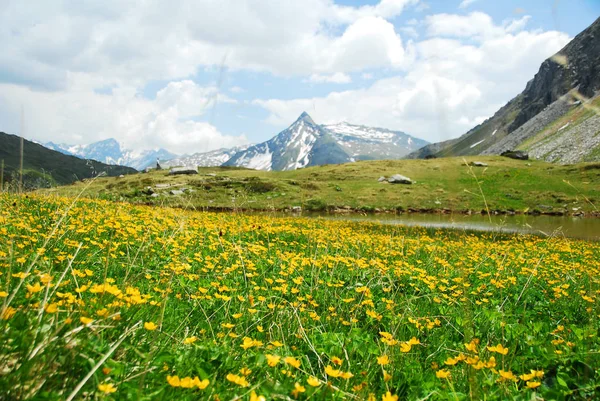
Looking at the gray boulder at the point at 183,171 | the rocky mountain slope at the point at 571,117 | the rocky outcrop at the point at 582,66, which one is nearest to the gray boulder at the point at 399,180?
the gray boulder at the point at 183,171

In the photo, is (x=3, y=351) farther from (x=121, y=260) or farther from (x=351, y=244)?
(x=351, y=244)

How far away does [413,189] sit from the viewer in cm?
5650

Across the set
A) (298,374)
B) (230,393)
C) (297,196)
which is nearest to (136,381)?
(230,393)

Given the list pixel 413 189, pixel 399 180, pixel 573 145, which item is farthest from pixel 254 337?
pixel 573 145

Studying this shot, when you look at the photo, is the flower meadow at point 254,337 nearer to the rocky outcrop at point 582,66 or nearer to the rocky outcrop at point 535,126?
the rocky outcrop at point 535,126

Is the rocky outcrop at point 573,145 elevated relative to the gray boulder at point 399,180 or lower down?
elevated

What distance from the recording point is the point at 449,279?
7.59 meters

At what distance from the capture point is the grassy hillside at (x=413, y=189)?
45.5 metres

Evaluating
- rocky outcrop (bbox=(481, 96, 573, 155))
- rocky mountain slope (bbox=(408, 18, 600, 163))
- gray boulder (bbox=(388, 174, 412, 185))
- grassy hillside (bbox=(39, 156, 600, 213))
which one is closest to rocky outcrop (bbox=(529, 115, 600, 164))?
rocky mountain slope (bbox=(408, 18, 600, 163))

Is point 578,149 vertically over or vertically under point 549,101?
under

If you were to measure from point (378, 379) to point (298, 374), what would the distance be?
89cm

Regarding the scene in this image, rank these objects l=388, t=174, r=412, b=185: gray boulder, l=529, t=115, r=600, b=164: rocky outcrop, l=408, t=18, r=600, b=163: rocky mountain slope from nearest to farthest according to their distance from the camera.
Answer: l=388, t=174, r=412, b=185: gray boulder → l=529, t=115, r=600, b=164: rocky outcrop → l=408, t=18, r=600, b=163: rocky mountain slope

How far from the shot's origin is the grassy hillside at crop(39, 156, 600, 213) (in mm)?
45469

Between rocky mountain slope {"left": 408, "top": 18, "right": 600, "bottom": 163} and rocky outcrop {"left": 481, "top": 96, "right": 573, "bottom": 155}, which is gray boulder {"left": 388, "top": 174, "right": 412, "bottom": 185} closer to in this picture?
rocky mountain slope {"left": 408, "top": 18, "right": 600, "bottom": 163}
